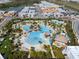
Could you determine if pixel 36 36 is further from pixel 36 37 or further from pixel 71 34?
pixel 71 34

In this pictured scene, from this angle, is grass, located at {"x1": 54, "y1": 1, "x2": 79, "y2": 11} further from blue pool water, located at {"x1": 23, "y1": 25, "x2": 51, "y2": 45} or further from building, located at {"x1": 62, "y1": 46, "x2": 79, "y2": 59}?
building, located at {"x1": 62, "y1": 46, "x2": 79, "y2": 59}

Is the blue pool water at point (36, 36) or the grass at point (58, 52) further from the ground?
the grass at point (58, 52)

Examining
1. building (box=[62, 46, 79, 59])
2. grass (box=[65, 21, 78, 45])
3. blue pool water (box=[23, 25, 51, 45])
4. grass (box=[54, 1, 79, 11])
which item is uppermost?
building (box=[62, 46, 79, 59])

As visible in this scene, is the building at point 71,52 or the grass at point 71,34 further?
the grass at point 71,34

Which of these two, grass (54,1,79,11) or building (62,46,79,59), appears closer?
building (62,46,79,59)

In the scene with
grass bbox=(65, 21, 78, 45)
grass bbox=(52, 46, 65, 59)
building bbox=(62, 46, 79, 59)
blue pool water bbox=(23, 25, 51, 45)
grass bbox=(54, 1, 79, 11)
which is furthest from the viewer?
grass bbox=(54, 1, 79, 11)

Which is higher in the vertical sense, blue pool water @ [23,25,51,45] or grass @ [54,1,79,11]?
blue pool water @ [23,25,51,45]

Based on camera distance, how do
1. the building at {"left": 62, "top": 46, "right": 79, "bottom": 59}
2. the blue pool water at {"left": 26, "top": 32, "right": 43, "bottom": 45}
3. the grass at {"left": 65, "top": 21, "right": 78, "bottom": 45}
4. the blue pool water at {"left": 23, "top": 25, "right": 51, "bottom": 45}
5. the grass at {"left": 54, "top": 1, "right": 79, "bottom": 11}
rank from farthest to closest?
the grass at {"left": 54, "top": 1, "right": 79, "bottom": 11}
the blue pool water at {"left": 23, "top": 25, "right": 51, "bottom": 45}
the blue pool water at {"left": 26, "top": 32, "right": 43, "bottom": 45}
the grass at {"left": 65, "top": 21, "right": 78, "bottom": 45}
the building at {"left": 62, "top": 46, "right": 79, "bottom": 59}

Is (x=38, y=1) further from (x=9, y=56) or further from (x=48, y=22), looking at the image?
(x=9, y=56)

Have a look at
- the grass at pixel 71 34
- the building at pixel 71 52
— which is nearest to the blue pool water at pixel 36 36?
the grass at pixel 71 34

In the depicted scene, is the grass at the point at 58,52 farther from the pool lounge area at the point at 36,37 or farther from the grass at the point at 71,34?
the grass at the point at 71,34

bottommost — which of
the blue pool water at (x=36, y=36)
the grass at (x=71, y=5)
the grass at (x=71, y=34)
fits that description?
the grass at (x=71, y=5)

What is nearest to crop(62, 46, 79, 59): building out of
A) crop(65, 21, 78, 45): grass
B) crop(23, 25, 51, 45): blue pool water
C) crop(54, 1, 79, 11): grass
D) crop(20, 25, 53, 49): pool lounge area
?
crop(65, 21, 78, 45): grass
